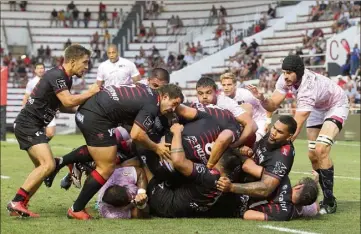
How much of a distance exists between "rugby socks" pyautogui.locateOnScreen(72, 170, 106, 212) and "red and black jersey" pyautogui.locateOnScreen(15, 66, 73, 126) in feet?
3.40

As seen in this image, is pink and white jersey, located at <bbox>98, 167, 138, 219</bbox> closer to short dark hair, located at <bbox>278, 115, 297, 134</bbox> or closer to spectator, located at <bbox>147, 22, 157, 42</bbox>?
short dark hair, located at <bbox>278, 115, 297, 134</bbox>

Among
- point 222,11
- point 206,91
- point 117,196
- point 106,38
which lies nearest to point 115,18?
point 106,38

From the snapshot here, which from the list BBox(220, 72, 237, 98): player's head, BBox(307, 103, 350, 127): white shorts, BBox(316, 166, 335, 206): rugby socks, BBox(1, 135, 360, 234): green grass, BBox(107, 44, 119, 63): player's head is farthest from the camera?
BBox(107, 44, 119, 63): player's head

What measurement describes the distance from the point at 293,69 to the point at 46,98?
321 centimetres

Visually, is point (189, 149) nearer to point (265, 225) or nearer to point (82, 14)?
point (265, 225)

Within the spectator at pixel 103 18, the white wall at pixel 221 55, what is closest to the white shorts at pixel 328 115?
the white wall at pixel 221 55

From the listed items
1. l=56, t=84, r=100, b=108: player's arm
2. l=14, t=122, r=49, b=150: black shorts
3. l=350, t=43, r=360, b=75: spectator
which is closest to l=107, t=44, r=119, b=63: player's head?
l=14, t=122, r=49, b=150: black shorts

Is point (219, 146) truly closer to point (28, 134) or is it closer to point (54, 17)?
point (28, 134)

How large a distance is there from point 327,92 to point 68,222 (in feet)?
13.1

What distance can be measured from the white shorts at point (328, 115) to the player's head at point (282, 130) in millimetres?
1480

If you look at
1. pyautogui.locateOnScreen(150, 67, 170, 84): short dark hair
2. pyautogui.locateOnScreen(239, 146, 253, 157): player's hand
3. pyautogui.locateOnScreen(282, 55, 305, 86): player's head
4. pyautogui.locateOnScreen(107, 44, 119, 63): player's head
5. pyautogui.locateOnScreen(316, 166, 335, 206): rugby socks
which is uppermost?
pyautogui.locateOnScreen(282, 55, 305, 86): player's head

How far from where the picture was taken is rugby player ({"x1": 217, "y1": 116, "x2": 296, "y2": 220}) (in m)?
9.48

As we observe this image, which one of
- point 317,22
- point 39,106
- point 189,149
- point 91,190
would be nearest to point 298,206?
point 189,149

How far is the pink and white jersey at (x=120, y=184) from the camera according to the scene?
381 inches
